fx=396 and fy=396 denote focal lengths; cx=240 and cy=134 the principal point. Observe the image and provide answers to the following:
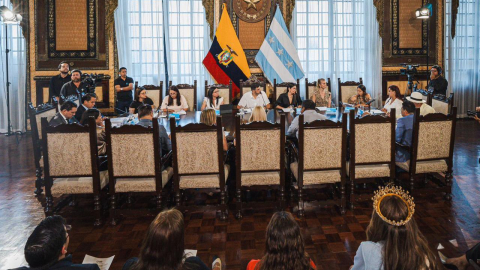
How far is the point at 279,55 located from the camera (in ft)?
25.9

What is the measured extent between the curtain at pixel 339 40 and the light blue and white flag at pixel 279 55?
18.7 inches

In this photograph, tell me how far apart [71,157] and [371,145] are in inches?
107

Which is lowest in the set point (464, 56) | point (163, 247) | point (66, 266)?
point (66, 266)

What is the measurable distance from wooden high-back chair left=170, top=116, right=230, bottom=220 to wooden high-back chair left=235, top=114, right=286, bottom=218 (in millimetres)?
171

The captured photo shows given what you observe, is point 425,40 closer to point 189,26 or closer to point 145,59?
point 189,26

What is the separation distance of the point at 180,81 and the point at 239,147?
5.06m

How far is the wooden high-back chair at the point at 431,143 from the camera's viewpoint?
379 cm

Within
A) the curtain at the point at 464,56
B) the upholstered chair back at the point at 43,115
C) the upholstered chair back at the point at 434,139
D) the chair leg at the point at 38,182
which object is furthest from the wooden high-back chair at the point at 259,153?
the curtain at the point at 464,56

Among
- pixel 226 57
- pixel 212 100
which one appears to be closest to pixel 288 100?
pixel 212 100

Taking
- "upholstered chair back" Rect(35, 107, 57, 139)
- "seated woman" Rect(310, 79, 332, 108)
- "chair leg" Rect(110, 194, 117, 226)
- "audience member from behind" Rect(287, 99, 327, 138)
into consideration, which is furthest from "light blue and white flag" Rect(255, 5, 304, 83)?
"chair leg" Rect(110, 194, 117, 226)

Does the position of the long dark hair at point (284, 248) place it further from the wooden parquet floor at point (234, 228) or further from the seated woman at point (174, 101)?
the seated woman at point (174, 101)

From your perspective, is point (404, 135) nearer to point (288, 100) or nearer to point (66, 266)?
point (288, 100)

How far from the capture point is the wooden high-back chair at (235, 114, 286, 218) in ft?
11.5

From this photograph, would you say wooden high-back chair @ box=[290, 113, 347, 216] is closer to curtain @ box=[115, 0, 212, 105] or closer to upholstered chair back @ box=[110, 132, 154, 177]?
upholstered chair back @ box=[110, 132, 154, 177]
